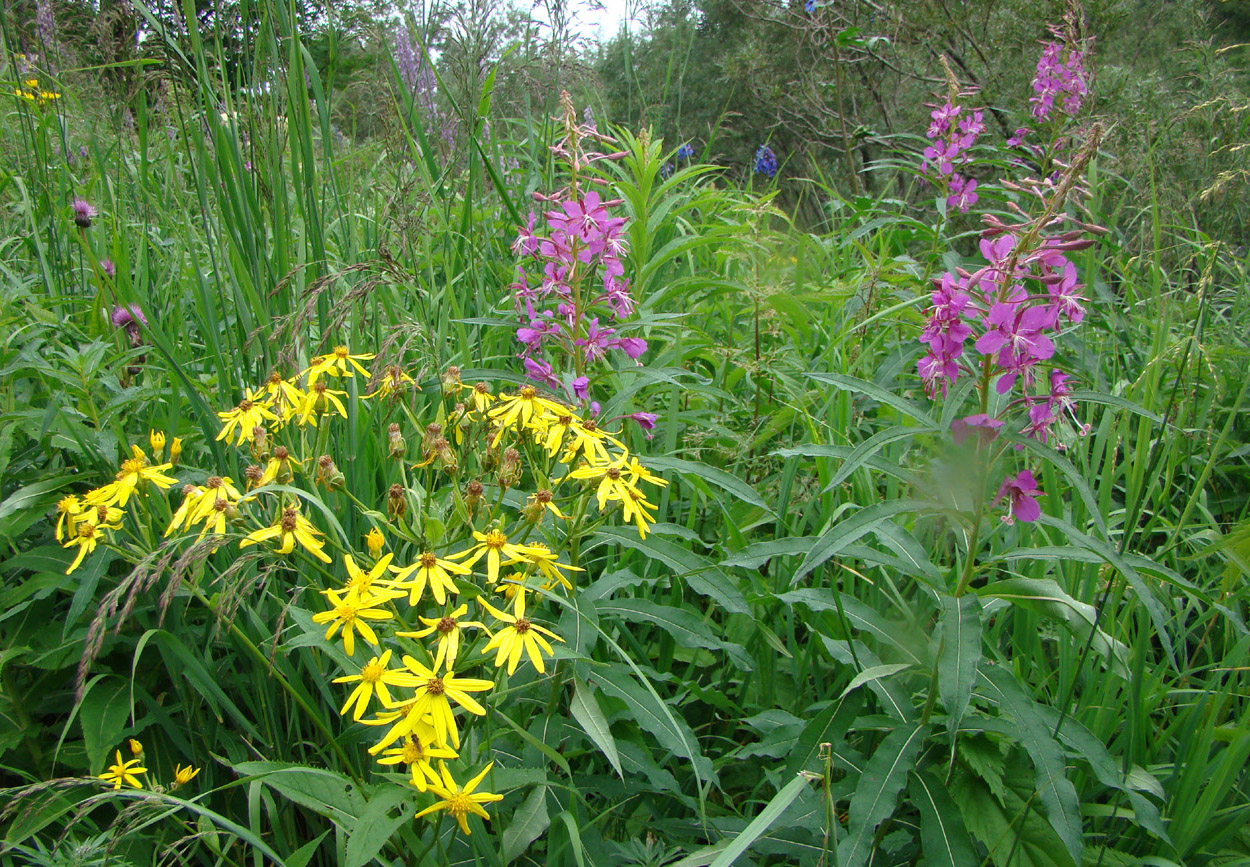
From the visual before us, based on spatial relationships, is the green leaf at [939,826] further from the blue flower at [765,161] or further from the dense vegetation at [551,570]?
the blue flower at [765,161]

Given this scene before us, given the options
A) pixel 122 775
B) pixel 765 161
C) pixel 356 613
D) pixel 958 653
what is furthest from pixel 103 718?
pixel 765 161

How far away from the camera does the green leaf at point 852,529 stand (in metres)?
1.17

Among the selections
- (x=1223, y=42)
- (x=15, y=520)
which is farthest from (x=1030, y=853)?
(x=1223, y=42)

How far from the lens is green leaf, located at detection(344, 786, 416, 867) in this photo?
0.90 m

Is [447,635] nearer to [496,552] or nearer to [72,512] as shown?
[496,552]

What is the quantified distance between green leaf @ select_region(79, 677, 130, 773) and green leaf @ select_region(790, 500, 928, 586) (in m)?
1.17

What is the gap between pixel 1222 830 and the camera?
1258 mm

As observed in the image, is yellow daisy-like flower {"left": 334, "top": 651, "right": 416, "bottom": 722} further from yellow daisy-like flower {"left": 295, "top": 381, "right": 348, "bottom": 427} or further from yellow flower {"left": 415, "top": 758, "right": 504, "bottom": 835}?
yellow daisy-like flower {"left": 295, "top": 381, "right": 348, "bottom": 427}

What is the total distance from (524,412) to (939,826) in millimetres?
892

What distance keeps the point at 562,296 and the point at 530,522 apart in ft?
3.28

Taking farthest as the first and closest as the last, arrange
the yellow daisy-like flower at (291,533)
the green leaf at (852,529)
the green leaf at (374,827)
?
the green leaf at (852,529)
the yellow daisy-like flower at (291,533)
the green leaf at (374,827)

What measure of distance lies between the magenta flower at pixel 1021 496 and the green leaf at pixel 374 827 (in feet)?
3.36

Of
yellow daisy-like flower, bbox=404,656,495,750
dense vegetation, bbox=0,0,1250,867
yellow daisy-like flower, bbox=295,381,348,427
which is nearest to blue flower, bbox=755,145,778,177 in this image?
dense vegetation, bbox=0,0,1250,867

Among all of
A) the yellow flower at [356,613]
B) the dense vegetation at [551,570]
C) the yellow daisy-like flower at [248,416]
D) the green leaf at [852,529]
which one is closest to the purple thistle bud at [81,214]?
the dense vegetation at [551,570]
